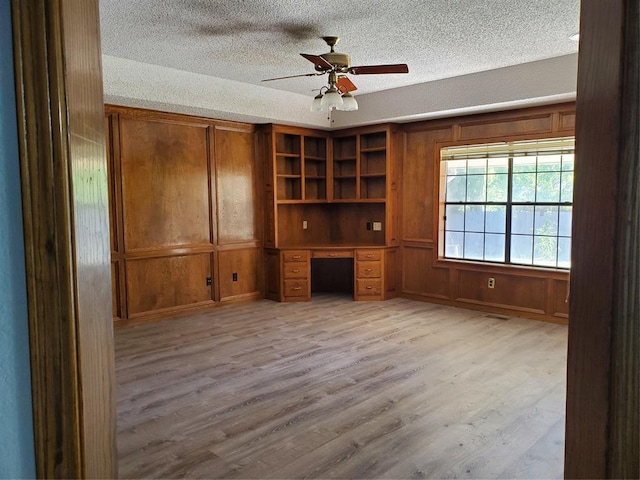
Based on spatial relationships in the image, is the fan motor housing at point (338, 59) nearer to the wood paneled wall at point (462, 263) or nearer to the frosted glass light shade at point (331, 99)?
the frosted glass light shade at point (331, 99)

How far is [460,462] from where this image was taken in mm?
2584

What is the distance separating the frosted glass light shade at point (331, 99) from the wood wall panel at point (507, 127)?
271cm

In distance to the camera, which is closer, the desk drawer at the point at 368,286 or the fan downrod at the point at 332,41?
the fan downrod at the point at 332,41

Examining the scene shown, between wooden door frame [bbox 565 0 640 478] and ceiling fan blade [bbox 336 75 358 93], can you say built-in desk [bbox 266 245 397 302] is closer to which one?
ceiling fan blade [bbox 336 75 358 93]

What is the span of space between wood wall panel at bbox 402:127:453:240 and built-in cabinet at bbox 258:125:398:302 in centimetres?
18

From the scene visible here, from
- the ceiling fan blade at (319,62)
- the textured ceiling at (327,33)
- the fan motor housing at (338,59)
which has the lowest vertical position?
the ceiling fan blade at (319,62)

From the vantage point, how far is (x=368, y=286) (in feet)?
22.2

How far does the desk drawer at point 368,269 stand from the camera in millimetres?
6738

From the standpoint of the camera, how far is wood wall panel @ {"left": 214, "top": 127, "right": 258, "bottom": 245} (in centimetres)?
641

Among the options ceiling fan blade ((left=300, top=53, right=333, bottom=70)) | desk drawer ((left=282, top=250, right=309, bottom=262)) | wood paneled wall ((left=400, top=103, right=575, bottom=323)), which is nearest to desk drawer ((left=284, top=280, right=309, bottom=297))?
desk drawer ((left=282, top=250, right=309, bottom=262))

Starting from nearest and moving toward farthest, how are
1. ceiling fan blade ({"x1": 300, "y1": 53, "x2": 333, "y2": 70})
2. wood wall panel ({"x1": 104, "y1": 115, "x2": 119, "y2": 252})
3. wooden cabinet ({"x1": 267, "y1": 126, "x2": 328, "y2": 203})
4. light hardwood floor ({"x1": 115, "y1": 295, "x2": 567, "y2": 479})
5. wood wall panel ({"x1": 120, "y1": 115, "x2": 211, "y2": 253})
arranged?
light hardwood floor ({"x1": 115, "y1": 295, "x2": 567, "y2": 479}) < ceiling fan blade ({"x1": 300, "y1": 53, "x2": 333, "y2": 70}) < wood wall panel ({"x1": 104, "y1": 115, "x2": 119, "y2": 252}) < wood wall panel ({"x1": 120, "y1": 115, "x2": 211, "y2": 253}) < wooden cabinet ({"x1": 267, "y1": 126, "x2": 328, "y2": 203})

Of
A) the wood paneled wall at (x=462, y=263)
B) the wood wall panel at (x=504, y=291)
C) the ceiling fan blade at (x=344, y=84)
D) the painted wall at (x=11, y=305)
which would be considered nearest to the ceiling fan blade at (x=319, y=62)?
the ceiling fan blade at (x=344, y=84)

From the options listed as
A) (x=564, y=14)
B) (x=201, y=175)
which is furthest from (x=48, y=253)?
(x=201, y=175)

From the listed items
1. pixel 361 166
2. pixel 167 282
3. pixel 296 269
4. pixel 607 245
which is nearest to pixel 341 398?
pixel 607 245
